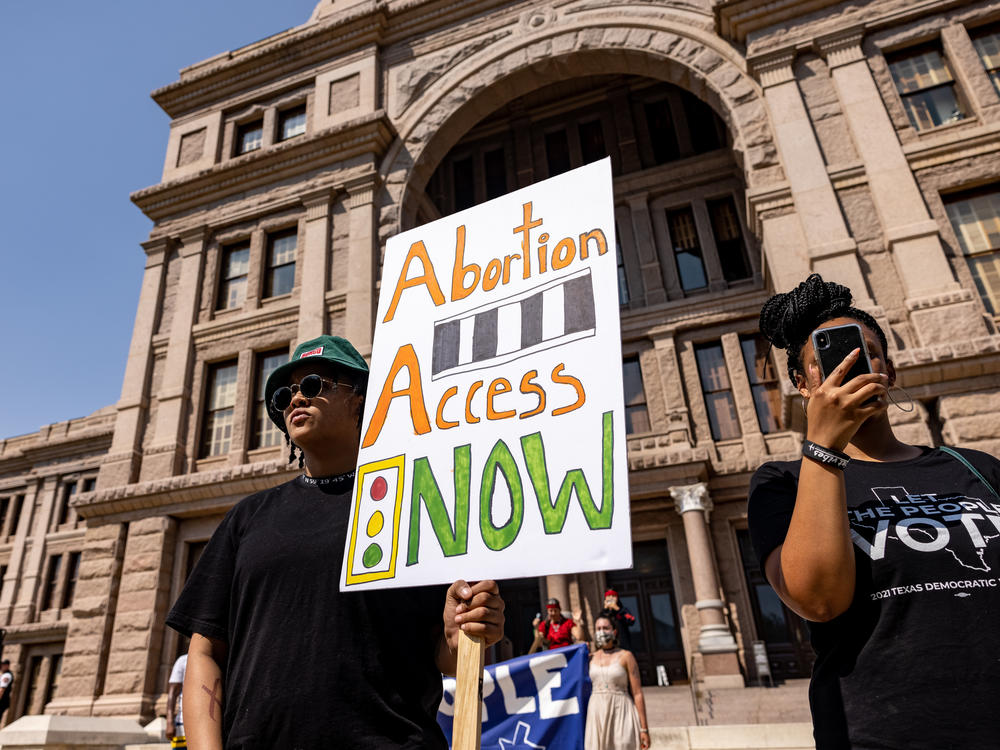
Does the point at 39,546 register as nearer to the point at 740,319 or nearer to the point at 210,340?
the point at 210,340

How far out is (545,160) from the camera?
61.5 feet

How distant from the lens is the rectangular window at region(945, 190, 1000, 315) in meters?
8.80

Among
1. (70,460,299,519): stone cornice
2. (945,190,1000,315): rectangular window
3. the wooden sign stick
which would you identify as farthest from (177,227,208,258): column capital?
the wooden sign stick

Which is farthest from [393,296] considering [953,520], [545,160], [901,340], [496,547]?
[545,160]

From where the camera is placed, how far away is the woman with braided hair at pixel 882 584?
57.3 inches

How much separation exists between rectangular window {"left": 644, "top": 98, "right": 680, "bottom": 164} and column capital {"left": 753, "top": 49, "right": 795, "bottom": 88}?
6474 mm

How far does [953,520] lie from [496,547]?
1.24m

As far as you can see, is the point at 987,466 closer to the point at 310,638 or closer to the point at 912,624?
the point at 912,624

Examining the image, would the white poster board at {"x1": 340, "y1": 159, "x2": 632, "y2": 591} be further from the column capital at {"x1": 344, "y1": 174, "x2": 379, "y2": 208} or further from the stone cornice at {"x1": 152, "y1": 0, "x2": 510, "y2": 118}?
the stone cornice at {"x1": 152, "y1": 0, "x2": 510, "y2": 118}

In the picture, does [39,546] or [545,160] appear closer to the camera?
[545,160]

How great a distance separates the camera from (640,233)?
653 inches

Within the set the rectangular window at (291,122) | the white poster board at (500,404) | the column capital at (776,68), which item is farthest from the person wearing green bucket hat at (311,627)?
the rectangular window at (291,122)

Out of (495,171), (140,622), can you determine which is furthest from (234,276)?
(495,171)

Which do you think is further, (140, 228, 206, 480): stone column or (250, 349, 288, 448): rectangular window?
(250, 349, 288, 448): rectangular window
